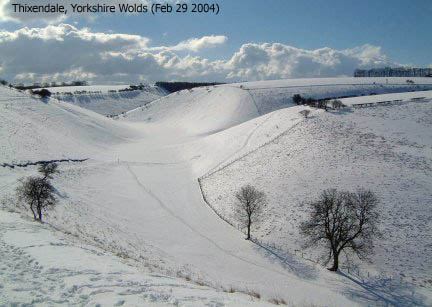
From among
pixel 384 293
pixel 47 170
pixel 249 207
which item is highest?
pixel 47 170

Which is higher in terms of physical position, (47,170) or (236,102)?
(236,102)

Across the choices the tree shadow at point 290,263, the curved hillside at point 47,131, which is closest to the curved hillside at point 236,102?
the curved hillside at point 47,131

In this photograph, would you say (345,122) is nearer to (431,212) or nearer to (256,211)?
(431,212)

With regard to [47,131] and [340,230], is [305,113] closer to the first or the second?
[340,230]

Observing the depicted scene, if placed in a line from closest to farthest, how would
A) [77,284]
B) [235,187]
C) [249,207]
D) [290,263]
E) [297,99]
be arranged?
1. [77,284]
2. [290,263]
3. [249,207]
4. [235,187]
5. [297,99]

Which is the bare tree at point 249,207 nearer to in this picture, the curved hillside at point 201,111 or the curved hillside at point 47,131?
the curved hillside at point 47,131

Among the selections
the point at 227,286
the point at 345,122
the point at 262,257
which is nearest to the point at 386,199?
the point at 262,257

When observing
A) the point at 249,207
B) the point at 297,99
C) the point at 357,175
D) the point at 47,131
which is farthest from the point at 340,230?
the point at 297,99

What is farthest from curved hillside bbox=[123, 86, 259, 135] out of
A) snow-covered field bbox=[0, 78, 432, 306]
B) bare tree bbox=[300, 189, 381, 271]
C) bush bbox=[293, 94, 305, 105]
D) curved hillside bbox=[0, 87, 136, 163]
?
bare tree bbox=[300, 189, 381, 271]

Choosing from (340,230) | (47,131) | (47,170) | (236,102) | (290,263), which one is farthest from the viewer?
(236,102)
